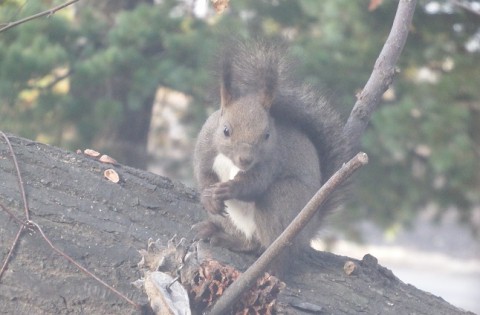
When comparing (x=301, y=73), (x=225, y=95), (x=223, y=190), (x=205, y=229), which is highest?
(x=301, y=73)

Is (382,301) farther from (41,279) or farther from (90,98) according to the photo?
(90,98)

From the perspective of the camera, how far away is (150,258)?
78.2 inches

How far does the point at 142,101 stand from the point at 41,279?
2808mm

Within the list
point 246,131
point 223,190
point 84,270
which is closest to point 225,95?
point 246,131

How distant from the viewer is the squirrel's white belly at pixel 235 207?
2693 mm

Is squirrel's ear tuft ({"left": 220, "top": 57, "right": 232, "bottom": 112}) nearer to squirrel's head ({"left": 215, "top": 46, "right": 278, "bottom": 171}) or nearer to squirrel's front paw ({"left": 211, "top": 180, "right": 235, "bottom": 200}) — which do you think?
squirrel's head ({"left": 215, "top": 46, "right": 278, "bottom": 171})

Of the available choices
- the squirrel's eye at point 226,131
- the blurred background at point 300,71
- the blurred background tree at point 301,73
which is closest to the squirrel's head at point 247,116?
the squirrel's eye at point 226,131

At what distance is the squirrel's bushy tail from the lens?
2.69 metres

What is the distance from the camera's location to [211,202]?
101 inches

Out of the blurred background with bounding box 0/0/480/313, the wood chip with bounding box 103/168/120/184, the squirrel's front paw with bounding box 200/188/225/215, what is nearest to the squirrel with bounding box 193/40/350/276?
the squirrel's front paw with bounding box 200/188/225/215

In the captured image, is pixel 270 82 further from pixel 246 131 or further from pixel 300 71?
pixel 300 71

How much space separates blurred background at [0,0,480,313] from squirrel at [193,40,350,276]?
3.63 ft

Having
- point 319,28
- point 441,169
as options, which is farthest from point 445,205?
point 319,28

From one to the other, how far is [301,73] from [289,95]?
4.27ft
